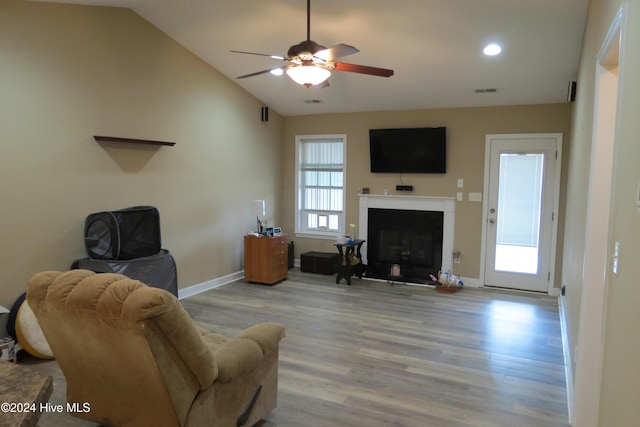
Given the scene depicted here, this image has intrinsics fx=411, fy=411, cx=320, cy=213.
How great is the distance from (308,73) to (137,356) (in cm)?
251

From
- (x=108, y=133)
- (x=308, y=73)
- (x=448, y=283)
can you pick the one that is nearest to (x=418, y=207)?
(x=448, y=283)

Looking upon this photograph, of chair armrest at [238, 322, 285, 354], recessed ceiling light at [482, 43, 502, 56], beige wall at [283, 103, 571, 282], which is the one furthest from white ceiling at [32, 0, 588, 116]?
chair armrest at [238, 322, 285, 354]

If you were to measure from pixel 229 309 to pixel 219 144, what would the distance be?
2317 mm

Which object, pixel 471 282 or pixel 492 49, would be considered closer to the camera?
pixel 492 49

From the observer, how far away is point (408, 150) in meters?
6.14

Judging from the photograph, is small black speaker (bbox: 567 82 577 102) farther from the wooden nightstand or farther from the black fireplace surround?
the wooden nightstand

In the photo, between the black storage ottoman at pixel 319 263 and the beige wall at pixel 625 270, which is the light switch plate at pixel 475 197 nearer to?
the black storage ottoman at pixel 319 263

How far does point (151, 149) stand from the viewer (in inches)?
188

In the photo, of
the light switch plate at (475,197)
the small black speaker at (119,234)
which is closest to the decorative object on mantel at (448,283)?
the light switch plate at (475,197)

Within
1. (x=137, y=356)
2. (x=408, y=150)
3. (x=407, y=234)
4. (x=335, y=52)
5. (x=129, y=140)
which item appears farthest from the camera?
(x=407, y=234)

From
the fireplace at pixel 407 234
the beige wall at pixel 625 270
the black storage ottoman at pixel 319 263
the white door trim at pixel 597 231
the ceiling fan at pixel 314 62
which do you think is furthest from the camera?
the black storage ottoman at pixel 319 263

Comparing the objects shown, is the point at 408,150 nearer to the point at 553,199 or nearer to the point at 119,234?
the point at 553,199

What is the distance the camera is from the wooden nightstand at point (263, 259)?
19.4ft

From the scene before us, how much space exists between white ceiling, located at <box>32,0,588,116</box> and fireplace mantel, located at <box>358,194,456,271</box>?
1.42 metres
